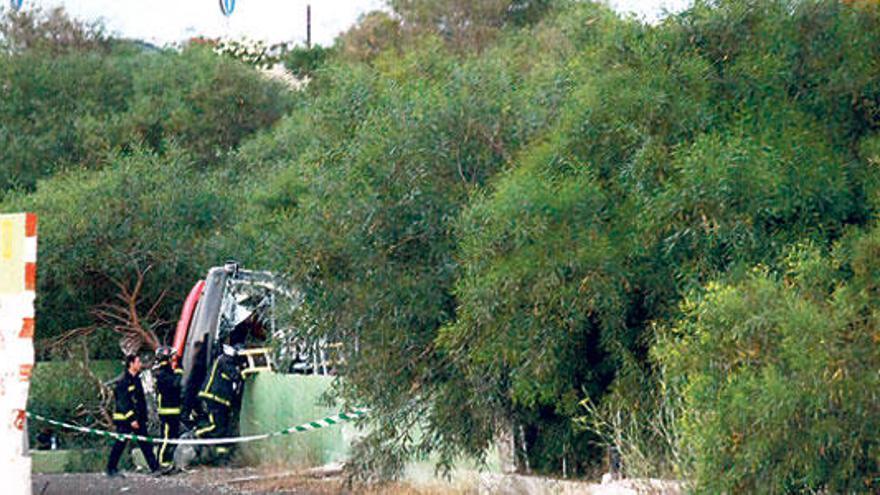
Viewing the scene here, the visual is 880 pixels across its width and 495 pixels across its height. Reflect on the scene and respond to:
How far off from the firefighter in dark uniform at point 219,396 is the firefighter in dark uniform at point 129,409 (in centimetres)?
89

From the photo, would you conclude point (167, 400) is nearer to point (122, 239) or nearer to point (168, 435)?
point (168, 435)

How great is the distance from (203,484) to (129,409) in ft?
7.43

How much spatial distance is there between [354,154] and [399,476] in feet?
10.3

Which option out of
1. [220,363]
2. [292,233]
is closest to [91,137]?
[220,363]

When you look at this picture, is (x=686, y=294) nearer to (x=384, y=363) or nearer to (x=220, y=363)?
(x=384, y=363)

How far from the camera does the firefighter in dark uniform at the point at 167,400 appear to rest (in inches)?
859

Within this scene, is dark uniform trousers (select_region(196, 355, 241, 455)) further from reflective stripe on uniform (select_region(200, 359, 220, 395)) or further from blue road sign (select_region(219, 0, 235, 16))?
blue road sign (select_region(219, 0, 235, 16))

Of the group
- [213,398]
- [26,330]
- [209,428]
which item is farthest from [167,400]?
[26,330]

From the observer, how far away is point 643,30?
13.6m

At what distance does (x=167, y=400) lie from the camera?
2192 cm

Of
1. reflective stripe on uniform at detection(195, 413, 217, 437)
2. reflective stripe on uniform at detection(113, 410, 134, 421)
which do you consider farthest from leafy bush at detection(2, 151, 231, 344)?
reflective stripe on uniform at detection(113, 410, 134, 421)

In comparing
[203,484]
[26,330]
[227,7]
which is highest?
[227,7]

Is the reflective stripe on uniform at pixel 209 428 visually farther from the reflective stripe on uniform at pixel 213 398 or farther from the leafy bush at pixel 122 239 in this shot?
the leafy bush at pixel 122 239

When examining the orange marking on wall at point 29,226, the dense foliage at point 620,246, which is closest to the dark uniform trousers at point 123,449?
the dense foliage at point 620,246
